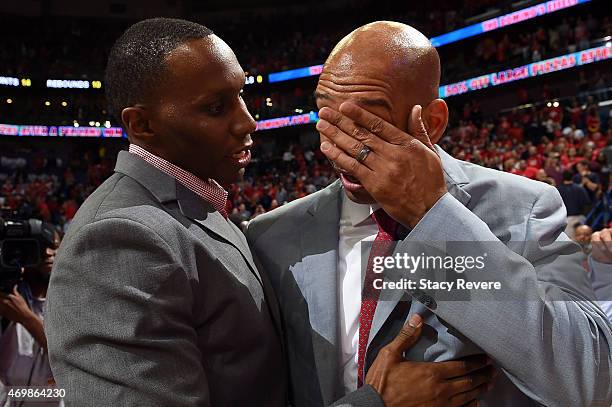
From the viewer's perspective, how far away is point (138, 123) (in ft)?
4.32

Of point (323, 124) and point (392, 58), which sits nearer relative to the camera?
point (323, 124)

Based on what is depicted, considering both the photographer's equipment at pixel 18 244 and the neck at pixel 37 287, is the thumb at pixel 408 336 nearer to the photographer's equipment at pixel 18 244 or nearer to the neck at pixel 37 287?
the photographer's equipment at pixel 18 244

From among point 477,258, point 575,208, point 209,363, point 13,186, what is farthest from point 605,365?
point 13,186

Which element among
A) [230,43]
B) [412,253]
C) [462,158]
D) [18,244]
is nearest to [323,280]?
[412,253]

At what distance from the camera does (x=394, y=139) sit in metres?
1.18

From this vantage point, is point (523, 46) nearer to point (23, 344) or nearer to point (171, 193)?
point (23, 344)

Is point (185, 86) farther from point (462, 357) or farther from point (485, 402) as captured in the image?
point (485, 402)

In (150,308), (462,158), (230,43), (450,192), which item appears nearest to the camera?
(150,308)

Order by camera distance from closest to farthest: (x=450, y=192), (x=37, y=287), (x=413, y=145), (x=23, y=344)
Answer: (x=413, y=145) → (x=450, y=192) → (x=23, y=344) → (x=37, y=287)

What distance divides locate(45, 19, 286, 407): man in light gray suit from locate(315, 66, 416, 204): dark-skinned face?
0.66 feet

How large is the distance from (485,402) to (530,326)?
269mm

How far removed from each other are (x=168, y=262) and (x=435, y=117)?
0.69 m

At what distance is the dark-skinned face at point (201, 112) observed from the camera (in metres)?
1.27
